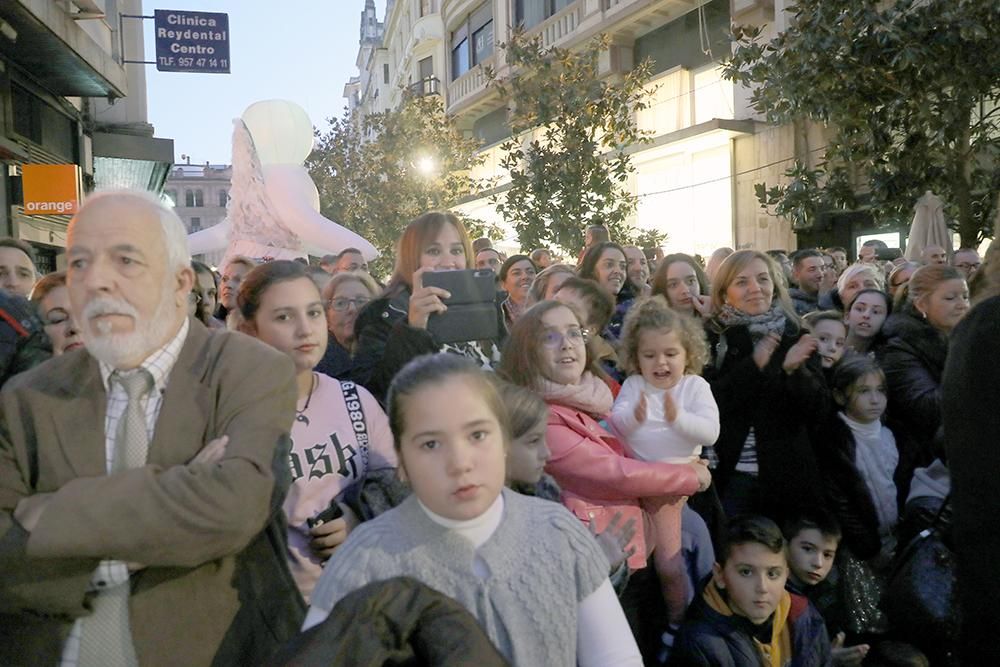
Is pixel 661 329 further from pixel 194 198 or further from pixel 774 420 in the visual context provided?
pixel 194 198

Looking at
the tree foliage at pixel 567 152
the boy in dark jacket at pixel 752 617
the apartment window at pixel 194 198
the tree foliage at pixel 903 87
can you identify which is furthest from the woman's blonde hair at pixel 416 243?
the apartment window at pixel 194 198

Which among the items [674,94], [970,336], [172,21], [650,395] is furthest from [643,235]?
[970,336]

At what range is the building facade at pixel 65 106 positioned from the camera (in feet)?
38.3

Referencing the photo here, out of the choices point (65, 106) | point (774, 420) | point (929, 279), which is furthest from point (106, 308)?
point (65, 106)

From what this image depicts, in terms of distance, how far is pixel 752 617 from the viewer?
10.8 ft

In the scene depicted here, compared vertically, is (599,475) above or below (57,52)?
below

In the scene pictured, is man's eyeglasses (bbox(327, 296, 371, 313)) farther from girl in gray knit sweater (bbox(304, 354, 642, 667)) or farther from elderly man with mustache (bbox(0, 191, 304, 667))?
girl in gray knit sweater (bbox(304, 354, 642, 667))

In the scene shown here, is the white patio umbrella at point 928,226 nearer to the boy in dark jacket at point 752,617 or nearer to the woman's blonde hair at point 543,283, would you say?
the woman's blonde hair at point 543,283

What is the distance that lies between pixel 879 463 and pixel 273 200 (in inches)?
233

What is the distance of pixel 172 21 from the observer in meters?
16.5

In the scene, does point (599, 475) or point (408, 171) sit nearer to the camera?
point (599, 475)

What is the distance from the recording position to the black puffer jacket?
427 cm

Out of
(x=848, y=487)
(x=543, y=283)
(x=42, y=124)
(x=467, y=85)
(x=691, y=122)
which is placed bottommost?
(x=848, y=487)

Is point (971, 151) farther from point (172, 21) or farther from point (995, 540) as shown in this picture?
point (172, 21)
